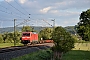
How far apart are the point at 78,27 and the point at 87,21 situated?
474 centimetres

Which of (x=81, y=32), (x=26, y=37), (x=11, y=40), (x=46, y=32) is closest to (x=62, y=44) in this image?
(x=26, y=37)

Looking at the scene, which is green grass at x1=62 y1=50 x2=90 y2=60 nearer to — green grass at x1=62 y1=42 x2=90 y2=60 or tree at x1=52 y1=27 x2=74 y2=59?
green grass at x1=62 y1=42 x2=90 y2=60

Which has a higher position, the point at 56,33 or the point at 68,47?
the point at 56,33

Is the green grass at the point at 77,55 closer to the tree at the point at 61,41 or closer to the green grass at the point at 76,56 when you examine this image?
the green grass at the point at 76,56

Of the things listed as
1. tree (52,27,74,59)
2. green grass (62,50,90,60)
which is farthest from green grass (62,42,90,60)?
tree (52,27,74,59)

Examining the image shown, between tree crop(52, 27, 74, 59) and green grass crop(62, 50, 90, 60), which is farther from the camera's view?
green grass crop(62, 50, 90, 60)

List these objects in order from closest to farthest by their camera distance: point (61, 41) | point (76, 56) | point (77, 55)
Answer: point (61, 41), point (76, 56), point (77, 55)

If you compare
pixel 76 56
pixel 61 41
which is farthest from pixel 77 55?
pixel 61 41

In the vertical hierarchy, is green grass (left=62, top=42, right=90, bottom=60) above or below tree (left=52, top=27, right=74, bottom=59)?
below

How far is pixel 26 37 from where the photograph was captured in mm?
63250

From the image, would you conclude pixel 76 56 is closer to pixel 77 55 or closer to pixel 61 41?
pixel 77 55

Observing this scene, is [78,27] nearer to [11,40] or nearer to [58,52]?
[11,40]

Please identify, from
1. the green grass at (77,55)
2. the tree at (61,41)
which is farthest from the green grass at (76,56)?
the tree at (61,41)

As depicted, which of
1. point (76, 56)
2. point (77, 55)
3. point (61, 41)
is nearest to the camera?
point (61, 41)
